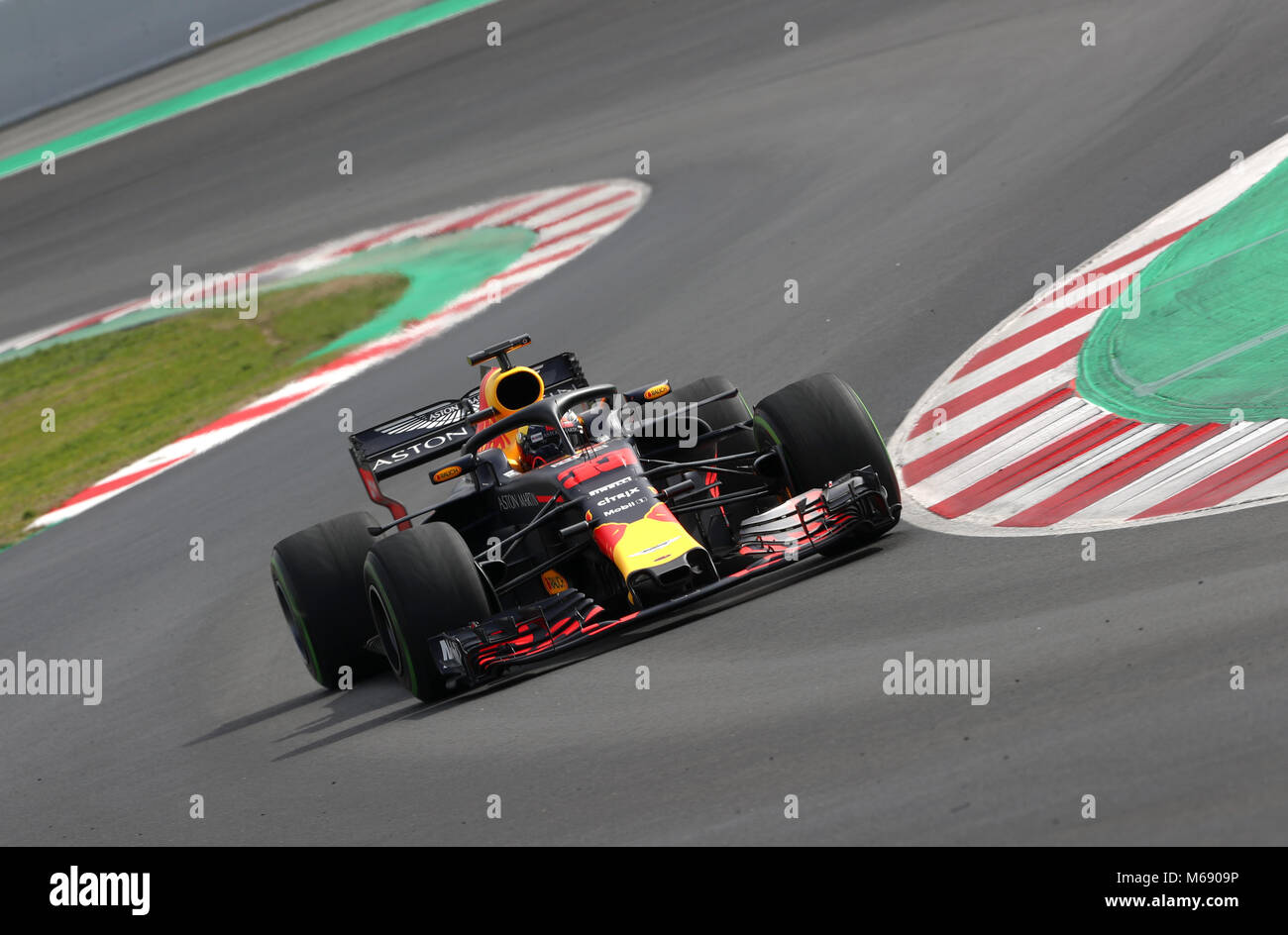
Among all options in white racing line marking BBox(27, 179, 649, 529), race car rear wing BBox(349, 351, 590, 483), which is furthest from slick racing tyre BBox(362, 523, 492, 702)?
white racing line marking BBox(27, 179, 649, 529)

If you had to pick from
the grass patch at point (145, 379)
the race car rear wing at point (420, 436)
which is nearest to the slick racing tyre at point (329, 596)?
Result: the race car rear wing at point (420, 436)

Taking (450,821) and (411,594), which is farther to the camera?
(411,594)

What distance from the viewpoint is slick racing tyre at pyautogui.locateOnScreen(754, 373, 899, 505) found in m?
8.38

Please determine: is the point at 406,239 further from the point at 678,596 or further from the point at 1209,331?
the point at 678,596

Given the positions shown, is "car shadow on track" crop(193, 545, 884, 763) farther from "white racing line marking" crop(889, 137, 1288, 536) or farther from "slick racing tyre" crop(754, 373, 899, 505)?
"white racing line marking" crop(889, 137, 1288, 536)

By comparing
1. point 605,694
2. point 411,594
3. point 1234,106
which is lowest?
point 605,694

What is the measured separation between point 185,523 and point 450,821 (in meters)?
7.30

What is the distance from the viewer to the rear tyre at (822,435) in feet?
27.5

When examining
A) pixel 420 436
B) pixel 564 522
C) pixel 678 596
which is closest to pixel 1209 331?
pixel 678 596
